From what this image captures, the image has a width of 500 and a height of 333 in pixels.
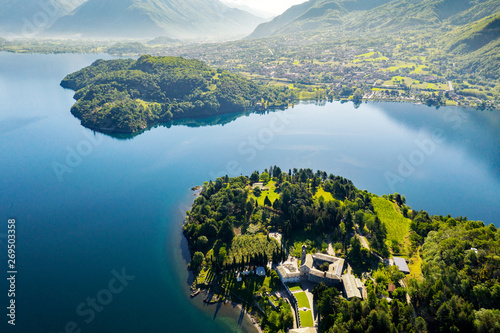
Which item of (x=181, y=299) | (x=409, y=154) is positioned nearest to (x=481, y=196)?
(x=409, y=154)

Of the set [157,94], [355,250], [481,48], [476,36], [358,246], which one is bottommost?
[355,250]

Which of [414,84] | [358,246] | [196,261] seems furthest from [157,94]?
[414,84]

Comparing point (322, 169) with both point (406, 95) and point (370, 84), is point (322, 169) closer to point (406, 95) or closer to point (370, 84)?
point (406, 95)

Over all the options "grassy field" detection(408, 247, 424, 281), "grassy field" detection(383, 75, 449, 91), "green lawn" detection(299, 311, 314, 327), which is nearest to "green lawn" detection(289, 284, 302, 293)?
"green lawn" detection(299, 311, 314, 327)

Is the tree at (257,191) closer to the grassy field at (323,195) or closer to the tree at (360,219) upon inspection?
the grassy field at (323,195)

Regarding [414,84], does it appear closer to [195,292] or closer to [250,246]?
[250,246]

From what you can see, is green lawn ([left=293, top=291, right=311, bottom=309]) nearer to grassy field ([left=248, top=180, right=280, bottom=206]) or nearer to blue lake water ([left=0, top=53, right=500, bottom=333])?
blue lake water ([left=0, top=53, right=500, bottom=333])
